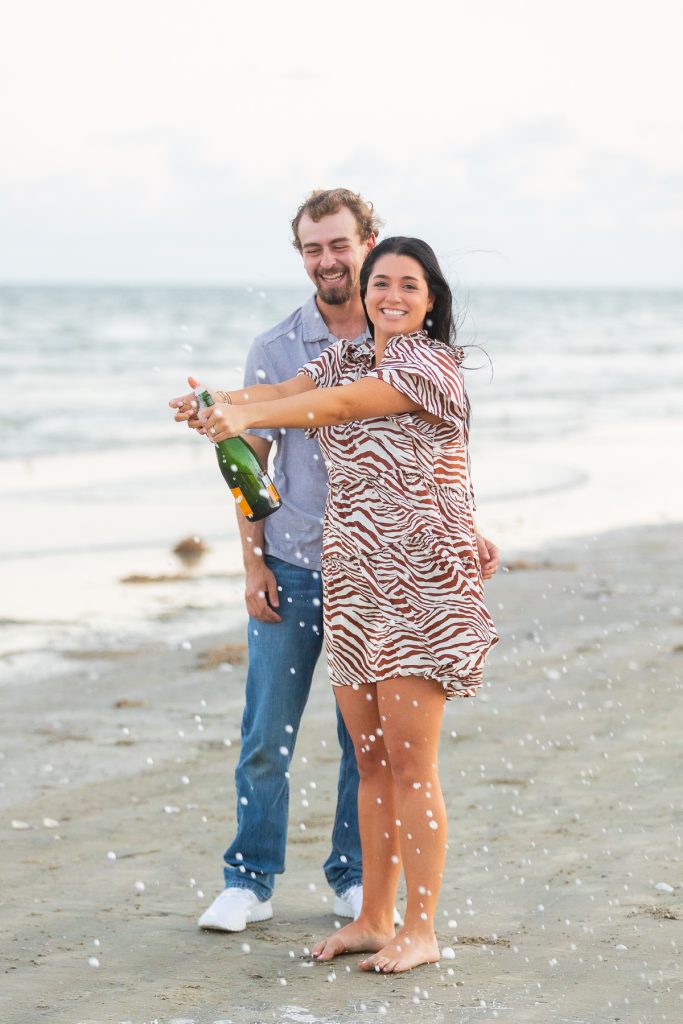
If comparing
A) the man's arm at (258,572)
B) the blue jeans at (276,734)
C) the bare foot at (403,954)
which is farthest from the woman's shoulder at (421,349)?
the bare foot at (403,954)

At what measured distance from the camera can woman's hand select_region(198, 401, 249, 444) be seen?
12.2 feet

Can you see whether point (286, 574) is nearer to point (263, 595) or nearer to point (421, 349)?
point (263, 595)

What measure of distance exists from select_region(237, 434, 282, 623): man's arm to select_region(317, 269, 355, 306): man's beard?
1.73 feet

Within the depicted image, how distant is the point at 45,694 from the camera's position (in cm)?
744

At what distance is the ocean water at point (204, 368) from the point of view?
67.1 ft

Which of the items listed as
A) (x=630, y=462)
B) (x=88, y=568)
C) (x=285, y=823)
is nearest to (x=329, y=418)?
(x=285, y=823)

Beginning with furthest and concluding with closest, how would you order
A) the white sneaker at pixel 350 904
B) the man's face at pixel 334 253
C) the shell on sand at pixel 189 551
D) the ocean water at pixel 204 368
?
the ocean water at pixel 204 368, the shell on sand at pixel 189 551, the white sneaker at pixel 350 904, the man's face at pixel 334 253

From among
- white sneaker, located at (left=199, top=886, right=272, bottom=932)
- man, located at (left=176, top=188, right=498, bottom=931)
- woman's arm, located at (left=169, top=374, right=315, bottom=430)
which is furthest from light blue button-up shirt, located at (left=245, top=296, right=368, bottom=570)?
white sneaker, located at (left=199, top=886, right=272, bottom=932)

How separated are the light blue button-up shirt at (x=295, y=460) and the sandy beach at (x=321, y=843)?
1.34 m

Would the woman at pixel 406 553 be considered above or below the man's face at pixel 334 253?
below

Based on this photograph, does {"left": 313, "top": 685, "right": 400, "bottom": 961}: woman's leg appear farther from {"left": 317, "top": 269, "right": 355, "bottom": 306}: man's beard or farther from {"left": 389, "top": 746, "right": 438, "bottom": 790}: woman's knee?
{"left": 317, "top": 269, "right": 355, "bottom": 306}: man's beard

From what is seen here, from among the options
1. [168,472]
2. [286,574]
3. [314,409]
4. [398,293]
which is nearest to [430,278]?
[398,293]

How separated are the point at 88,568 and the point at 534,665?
4090mm

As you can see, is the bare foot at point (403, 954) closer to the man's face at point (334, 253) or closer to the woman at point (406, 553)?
the woman at point (406, 553)
